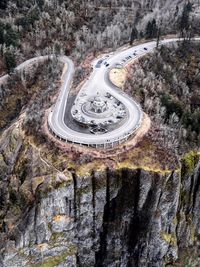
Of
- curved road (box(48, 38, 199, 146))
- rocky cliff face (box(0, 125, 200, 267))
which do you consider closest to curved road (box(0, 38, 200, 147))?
curved road (box(48, 38, 199, 146))

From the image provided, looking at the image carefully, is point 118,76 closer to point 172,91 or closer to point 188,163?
point 172,91

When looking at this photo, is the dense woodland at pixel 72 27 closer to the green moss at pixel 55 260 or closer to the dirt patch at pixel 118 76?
the dirt patch at pixel 118 76

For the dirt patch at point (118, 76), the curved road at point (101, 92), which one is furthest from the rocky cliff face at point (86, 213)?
the dirt patch at point (118, 76)

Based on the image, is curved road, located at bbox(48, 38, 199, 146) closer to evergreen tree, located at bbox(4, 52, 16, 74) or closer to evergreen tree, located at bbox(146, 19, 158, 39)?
evergreen tree, located at bbox(146, 19, 158, 39)

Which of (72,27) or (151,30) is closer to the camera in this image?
(151,30)

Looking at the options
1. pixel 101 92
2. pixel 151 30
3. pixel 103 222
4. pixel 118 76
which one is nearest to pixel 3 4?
pixel 151 30

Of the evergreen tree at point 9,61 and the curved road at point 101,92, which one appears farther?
the evergreen tree at point 9,61

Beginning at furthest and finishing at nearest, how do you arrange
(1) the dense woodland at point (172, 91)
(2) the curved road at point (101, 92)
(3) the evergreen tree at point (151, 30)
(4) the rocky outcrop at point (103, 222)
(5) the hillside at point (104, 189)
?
(3) the evergreen tree at point (151, 30)
(1) the dense woodland at point (172, 91)
(2) the curved road at point (101, 92)
(5) the hillside at point (104, 189)
(4) the rocky outcrop at point (103, 222)
